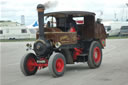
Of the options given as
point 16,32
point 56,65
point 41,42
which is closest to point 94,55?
point 56,65

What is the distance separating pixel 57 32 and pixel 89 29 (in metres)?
2.14

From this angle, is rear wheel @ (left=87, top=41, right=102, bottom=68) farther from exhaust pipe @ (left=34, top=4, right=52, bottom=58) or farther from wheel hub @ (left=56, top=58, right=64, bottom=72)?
exhaust pipe @ (left=34, top=4, right=52, bottom=58)

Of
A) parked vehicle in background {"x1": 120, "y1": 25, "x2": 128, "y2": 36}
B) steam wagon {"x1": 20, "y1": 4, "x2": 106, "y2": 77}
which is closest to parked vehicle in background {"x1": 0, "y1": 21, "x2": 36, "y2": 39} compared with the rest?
parked vehicle in background {"x1": 120, "y1": 25, "x2": 128, "y2": 36}

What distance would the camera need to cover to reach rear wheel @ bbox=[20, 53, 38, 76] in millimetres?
9172

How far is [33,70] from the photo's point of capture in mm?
9492

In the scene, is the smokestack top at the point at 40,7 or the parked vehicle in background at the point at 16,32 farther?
the parked vehicle in background at the point at 16,32

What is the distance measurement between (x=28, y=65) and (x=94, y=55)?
2688 millimetres

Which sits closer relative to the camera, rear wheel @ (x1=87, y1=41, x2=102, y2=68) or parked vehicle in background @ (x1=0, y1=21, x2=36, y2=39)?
rear wheel @ (x1=87, y1=41, x2=102, y2=68)

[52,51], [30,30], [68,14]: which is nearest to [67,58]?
[52,51]

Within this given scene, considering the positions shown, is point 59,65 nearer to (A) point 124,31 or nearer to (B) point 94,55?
(B) point 94,55

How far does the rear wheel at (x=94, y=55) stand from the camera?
33.8 feet

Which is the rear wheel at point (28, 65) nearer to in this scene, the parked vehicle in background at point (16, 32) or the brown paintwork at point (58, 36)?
the brown paintwork at point (58, 36)

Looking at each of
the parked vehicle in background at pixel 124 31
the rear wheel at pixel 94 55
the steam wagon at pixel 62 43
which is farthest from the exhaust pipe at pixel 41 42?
the parked vehicle in background at pixel 124 31

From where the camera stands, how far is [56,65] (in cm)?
879
